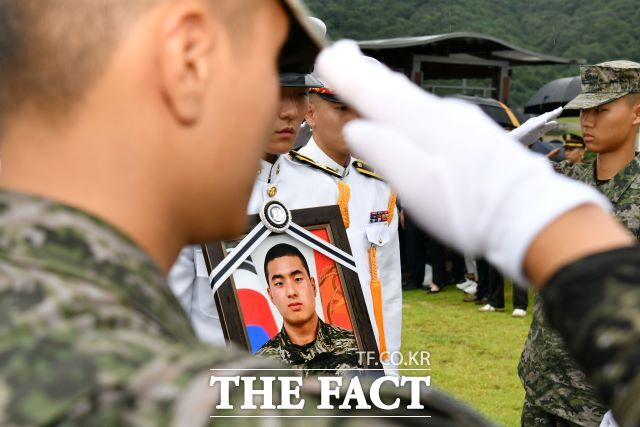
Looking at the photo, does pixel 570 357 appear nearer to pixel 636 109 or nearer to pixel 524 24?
pixel 636 109

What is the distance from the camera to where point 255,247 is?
242 centimetres

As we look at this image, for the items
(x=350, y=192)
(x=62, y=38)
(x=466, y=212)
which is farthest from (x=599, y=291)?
(x=350, y=192)

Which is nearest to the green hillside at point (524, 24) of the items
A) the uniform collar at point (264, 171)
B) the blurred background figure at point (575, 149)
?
the blurred background figure at point (575, 149)

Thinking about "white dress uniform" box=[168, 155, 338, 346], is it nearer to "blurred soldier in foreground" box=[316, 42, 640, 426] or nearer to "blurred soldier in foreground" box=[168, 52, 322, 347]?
"blurred soldier in foreground" box=[168, 52, 322, 347]

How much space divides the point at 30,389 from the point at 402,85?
0.52 metres

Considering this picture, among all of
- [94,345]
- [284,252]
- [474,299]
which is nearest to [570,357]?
[284,252]

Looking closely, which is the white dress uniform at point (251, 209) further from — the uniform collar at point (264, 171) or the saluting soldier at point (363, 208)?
the saluting soldier at point (363, 208)

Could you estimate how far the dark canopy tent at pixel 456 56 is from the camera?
53.4 ft

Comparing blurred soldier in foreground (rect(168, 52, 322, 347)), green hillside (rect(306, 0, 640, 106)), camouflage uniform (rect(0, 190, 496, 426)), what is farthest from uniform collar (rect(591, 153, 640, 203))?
green hillside (rect(306, 0, 640, 106))

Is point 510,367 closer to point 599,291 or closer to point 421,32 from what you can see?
point 599,291

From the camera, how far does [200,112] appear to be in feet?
2.82

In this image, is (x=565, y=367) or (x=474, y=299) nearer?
(x=565, y=367)

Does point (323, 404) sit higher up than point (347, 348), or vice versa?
point (323, 404)

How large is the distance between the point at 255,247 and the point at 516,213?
1.69m
